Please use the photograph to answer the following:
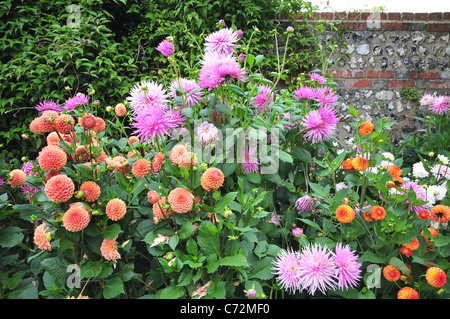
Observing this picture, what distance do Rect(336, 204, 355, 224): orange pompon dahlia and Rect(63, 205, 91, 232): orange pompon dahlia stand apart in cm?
61

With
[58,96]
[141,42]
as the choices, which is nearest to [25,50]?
[58,96]

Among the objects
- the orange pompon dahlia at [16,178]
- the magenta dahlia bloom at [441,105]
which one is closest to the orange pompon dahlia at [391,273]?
the orange pompon dahlia at [16,178]

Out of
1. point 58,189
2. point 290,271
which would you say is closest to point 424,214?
point 290,271

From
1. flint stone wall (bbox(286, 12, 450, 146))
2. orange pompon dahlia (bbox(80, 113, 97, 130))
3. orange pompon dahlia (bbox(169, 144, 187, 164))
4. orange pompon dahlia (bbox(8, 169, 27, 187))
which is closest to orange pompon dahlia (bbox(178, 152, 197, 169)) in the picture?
orange pompon dahlia (bbox(169, 144, 187, 164))

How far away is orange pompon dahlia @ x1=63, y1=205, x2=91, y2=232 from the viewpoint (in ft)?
2.42

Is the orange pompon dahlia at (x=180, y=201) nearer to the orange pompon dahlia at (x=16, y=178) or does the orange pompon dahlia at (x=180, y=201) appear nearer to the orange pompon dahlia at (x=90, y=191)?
the orange pompon dahlia at (x=90, y=191)

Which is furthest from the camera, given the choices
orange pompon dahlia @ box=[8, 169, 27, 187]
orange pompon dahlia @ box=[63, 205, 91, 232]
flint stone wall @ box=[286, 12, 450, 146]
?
flint stone wall @ box=[286, 12, 450, 146]

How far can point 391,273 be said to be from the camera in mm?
814

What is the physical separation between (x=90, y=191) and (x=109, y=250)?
15 cm

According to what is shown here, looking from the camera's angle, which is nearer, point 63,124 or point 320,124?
point 63,124

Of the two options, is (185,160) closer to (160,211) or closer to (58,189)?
(160,211)

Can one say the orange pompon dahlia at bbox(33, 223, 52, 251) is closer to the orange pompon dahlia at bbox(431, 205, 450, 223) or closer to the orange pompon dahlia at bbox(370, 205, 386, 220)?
the orange pompon dahlia at bbox(370, 205, 386, 220)

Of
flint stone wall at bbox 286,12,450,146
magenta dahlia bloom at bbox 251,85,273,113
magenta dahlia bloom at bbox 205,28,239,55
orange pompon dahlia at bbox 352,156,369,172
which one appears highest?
flint stone wall at bbox 286,12,450,146

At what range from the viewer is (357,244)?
0.97 meters
